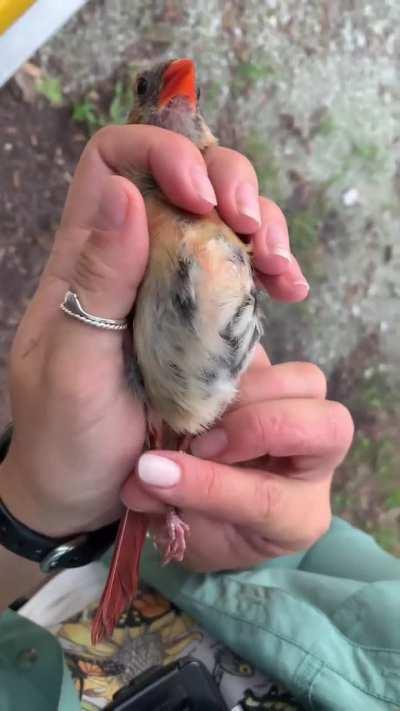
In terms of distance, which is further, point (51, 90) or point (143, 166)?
point (51, 90)

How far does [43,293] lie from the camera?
1.17m

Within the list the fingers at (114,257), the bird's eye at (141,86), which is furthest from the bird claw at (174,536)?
the bird's eye at (141,86)

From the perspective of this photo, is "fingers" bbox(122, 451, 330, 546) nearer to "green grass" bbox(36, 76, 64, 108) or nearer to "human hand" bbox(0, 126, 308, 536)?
"human hand" bbox(0, 126, 308, 536)

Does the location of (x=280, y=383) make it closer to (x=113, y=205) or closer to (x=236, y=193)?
(x=236, y=193)

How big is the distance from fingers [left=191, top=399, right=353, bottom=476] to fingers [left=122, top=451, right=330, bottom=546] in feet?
0.12

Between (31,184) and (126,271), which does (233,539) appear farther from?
(31,184)

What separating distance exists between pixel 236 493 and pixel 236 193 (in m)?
0.40

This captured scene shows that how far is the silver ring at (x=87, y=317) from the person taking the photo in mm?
965

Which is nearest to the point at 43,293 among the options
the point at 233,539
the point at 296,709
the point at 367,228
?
the point at 233,539

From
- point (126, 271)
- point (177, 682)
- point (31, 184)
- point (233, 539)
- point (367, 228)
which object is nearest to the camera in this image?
point (126, 271)

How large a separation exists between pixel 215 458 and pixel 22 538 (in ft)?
1.08

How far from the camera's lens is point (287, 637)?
1.23m

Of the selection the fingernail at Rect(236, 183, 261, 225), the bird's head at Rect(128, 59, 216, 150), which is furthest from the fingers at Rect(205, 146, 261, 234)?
the bird's head at Rect(128, 59, 216, 150)

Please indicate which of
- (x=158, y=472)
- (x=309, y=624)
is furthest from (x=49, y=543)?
(x=309, y=624)
